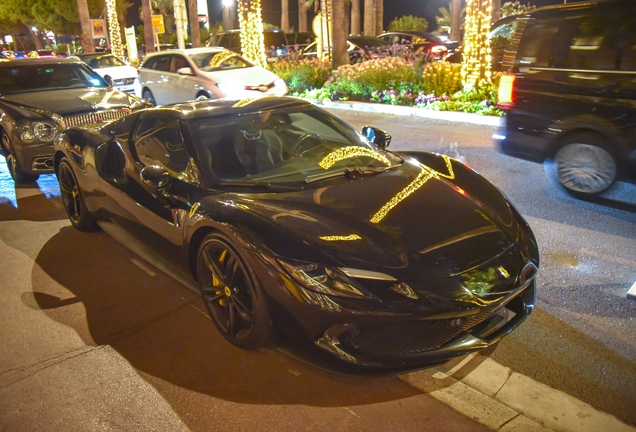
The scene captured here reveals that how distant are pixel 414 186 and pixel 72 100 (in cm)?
595

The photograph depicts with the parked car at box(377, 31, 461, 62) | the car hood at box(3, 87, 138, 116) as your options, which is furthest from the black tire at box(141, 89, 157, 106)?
the parked car at box(377, 31, 461, 62)

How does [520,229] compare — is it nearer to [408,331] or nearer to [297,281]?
[408,331]

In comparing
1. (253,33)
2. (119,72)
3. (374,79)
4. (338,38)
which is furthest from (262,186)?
(119,72)

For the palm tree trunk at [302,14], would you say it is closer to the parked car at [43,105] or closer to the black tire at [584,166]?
the parked car at [43,105]

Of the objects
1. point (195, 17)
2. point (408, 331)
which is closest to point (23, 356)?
point (408, 331)

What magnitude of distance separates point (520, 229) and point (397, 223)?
2.71 ft

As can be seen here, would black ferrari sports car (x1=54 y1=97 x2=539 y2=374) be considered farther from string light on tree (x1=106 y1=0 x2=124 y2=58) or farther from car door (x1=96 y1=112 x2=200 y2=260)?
string light on tree (x1=106 y1=0 x2=124 y2=58)

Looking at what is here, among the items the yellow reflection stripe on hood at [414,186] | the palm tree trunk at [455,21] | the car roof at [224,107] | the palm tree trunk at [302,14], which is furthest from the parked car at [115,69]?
the palm tree trunk at [302,14]

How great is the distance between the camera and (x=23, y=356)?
366 cm

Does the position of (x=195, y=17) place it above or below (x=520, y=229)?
above

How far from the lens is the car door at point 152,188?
3.89m

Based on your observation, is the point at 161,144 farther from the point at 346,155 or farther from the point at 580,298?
the point at 580,298

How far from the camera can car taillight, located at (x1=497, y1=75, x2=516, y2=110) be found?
6371 millimetres

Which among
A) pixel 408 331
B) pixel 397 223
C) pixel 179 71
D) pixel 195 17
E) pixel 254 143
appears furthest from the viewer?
pixel 195 17
